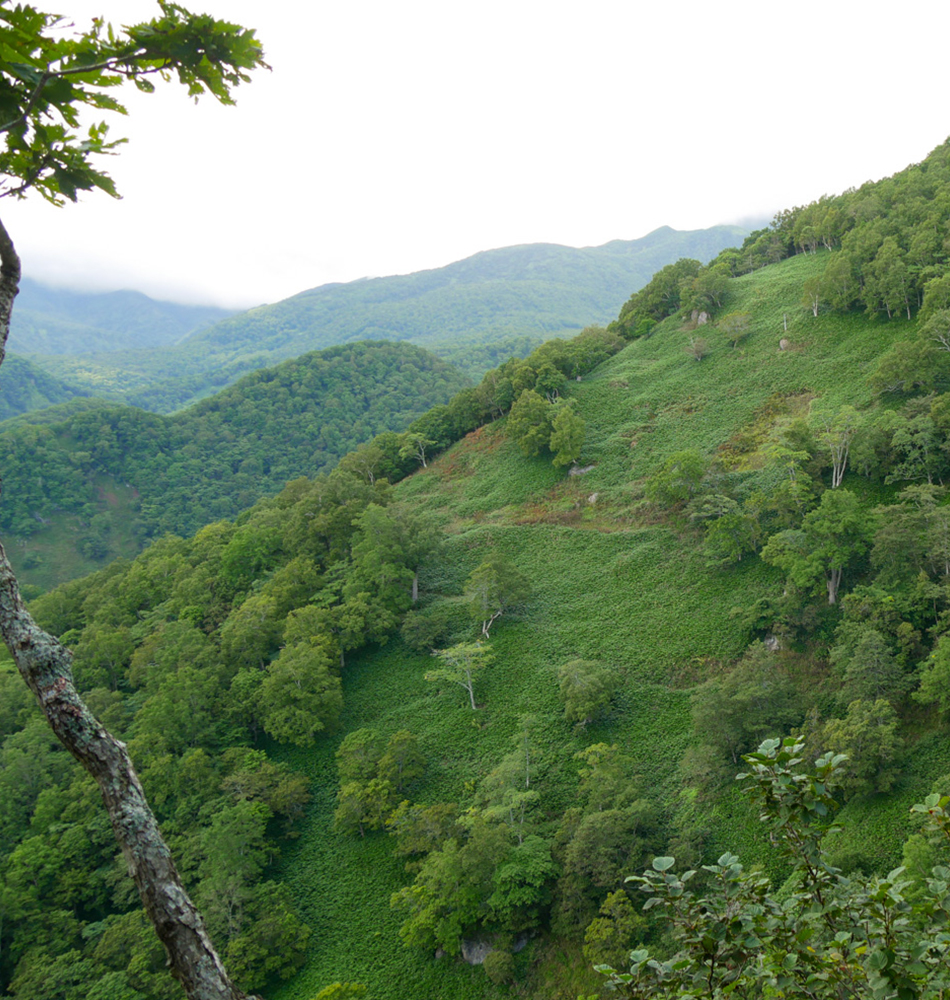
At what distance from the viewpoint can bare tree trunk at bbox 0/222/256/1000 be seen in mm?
3896

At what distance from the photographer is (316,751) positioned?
32500 mm

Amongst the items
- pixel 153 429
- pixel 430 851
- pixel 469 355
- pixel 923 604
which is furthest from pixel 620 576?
pixel 469 355

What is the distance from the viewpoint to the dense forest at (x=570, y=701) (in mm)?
18625

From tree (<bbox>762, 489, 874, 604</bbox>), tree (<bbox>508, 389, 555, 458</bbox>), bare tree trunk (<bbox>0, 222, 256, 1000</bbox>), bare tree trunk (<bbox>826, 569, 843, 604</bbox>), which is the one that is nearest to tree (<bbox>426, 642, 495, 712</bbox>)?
tree (<bbox>762, 489, 874, 604</bbox>)

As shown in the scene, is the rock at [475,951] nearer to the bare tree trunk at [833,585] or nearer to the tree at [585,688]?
the tree at [585,688]

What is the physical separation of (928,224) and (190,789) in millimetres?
62136

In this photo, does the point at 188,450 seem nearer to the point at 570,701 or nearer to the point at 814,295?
the point at 570,701

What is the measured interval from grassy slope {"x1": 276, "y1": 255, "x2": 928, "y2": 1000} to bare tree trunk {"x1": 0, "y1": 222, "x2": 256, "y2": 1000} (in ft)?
68.9

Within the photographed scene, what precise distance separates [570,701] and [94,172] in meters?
26.8

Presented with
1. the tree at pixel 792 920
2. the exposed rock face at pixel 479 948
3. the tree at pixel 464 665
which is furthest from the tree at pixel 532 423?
the tree at pixel 792 920

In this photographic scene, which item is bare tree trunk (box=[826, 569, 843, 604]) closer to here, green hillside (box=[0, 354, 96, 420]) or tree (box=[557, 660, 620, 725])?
tree (box=[557, 660, 620, 725])

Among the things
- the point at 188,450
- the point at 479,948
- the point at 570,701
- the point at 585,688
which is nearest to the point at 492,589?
the point at 570,701

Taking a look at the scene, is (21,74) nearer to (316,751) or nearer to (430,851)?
(430,851)

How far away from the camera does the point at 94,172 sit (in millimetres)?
5398
